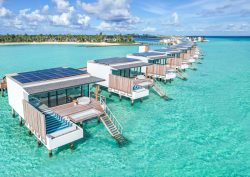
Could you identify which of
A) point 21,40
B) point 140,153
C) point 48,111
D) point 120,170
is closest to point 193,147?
point 140,153

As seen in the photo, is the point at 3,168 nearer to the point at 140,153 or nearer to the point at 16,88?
the point at 16,88

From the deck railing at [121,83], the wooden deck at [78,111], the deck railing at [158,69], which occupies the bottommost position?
the wooden deck at [78,111]

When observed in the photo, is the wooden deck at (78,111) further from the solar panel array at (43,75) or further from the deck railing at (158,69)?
the deck railing at (158,69)

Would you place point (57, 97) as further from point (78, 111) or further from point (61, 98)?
point (78, 111)

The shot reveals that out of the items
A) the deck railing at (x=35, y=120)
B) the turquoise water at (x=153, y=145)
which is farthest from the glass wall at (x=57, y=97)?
the deck railing at (x=35, y=120)

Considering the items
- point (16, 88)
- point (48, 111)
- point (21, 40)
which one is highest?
point (21, 40)

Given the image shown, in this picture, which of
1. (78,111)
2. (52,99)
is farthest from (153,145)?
(52,99)

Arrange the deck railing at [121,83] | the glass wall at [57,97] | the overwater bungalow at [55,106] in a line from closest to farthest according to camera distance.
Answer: the overwater bungalow at [55,106] < the glass wall at [57,97] < the deck railing at [121,83]

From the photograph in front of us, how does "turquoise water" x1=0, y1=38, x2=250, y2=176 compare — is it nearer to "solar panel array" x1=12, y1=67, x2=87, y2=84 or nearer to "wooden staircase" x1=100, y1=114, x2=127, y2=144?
"wooden staircase" x1=100, y1=114, x2=127, y2=144
